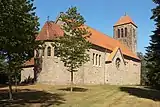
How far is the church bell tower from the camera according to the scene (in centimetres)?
7444

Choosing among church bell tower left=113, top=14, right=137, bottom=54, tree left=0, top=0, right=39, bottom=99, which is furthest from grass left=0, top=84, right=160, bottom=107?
church bell tower left=113, top=14, right=137, bottom=54

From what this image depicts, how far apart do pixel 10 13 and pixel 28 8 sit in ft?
8.60

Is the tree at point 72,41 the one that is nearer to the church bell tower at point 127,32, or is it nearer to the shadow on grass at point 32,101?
the shadow on grass at point 32,101

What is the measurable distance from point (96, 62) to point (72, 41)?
2265 centimetres

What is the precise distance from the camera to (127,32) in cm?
7475

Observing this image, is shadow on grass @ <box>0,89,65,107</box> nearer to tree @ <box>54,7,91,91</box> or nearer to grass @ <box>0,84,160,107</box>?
grass @ <box>0,84,160,107</box>

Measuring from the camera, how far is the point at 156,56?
24.9m

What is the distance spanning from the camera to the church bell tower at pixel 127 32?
244ft

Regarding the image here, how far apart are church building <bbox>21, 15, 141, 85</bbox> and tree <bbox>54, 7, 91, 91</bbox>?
3092 mm

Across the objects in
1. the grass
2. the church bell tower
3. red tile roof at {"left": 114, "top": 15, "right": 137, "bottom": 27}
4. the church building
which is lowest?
the grass

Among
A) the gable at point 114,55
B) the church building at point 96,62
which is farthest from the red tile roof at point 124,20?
the gable at point 114,55

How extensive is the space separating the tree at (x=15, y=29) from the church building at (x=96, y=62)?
10.5m

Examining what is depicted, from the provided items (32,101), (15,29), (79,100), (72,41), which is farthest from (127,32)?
(15,29)

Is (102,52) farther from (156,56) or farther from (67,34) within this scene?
(156,56)
